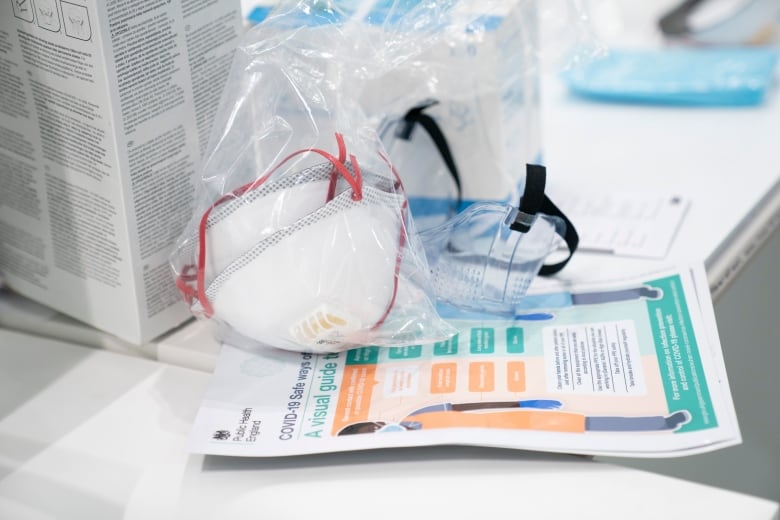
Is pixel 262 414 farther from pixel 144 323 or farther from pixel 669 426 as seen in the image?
pixel 669 426

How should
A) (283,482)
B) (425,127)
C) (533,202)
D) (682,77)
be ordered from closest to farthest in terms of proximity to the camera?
1. (283,482)
2. (533,202)
3. (425,127)
4. (682,77)

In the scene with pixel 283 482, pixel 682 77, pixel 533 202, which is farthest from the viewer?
pixel 682 77

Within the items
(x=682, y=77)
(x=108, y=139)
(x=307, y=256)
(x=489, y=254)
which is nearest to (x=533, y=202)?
(x=489, y=254)

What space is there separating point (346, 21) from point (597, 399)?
333 millimetres

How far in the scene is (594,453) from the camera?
1.67ft

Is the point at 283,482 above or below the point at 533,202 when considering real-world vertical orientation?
below

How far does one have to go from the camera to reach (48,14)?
0.56 metres

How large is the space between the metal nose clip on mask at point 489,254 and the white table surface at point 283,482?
15cm

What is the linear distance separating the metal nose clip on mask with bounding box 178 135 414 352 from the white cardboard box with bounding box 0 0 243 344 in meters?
0.06

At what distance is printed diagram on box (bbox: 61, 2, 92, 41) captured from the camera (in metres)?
0.54

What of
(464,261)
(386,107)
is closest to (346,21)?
(386,107)

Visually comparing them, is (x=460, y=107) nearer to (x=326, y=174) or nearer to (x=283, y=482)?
(x=326, y=174)

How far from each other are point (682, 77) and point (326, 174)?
627mm

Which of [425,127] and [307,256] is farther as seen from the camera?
[425,127]
